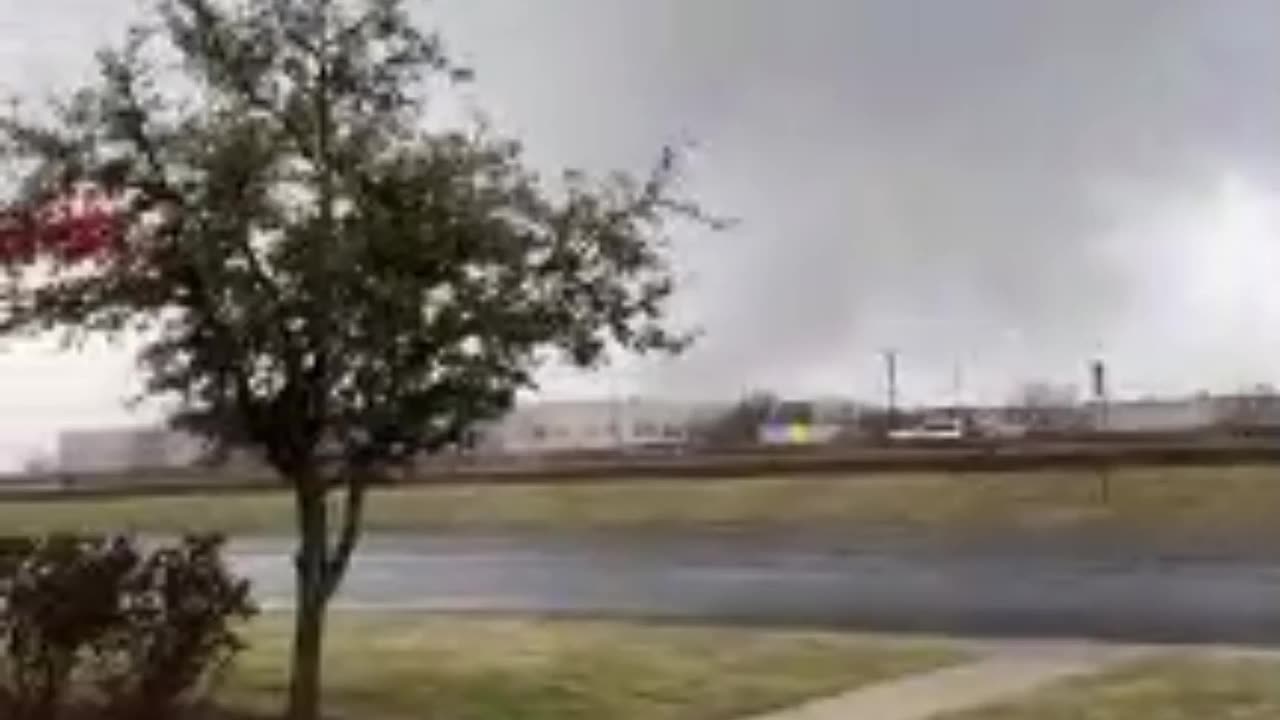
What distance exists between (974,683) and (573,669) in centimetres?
306

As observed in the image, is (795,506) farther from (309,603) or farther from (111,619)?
(111,619)

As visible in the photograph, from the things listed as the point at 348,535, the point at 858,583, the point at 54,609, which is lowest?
the point at 858,583

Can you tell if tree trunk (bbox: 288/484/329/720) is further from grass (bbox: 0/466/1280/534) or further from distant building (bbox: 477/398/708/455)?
distant building (bbox: 477/398/708/455)

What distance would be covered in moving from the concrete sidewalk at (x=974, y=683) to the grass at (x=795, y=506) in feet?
62.5

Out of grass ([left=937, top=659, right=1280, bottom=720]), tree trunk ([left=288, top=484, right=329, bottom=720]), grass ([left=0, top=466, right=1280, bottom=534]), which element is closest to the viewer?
tree trunk ([left=288, top=484, right=329, bottom=720])

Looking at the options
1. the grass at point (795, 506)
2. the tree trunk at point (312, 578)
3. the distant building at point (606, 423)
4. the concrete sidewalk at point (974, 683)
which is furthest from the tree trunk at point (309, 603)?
the distant building at point (606, 423)

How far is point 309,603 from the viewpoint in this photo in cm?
1294

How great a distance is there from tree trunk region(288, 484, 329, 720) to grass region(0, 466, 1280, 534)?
20.4 meters

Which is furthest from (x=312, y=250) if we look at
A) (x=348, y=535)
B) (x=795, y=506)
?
(x=795, y=506)

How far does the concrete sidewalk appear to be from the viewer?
1373cm

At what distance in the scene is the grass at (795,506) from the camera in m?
39.0

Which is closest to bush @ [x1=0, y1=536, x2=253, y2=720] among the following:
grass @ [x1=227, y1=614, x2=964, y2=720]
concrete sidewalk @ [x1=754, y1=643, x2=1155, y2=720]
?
grass @ [x1=227, y1=614, x2=964, y2=720]

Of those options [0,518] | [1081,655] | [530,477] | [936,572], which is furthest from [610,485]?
[1081,655]

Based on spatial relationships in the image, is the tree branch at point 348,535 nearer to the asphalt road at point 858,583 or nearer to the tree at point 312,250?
the tree at point 312,250
